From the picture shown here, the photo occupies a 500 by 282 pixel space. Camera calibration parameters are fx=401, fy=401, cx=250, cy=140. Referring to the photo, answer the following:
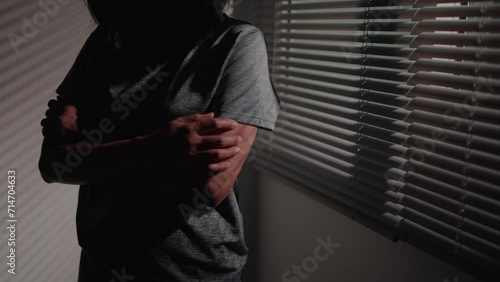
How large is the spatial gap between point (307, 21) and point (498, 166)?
84cm

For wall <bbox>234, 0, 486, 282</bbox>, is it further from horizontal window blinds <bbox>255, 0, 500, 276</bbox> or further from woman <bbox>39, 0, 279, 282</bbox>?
woman <bbox>39, 0, 279, 282</bbox>

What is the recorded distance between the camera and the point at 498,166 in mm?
812

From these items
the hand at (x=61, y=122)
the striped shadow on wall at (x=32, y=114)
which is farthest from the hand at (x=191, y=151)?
the striped shadow on wall at (x=32, y=114)

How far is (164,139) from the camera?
2.53 ft

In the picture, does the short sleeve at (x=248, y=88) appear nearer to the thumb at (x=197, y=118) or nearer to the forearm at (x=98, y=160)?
the thumb at (x=197, y=118)

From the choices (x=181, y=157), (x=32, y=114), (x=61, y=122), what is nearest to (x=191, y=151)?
(x=181, y=157)

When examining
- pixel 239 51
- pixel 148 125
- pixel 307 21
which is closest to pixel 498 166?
pixel 239 51

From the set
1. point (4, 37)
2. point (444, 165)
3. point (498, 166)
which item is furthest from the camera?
point (4, 37)

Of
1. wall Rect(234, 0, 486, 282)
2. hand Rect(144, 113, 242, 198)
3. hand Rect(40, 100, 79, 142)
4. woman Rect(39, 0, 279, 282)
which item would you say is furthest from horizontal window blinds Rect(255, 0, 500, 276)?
hand Rect(40, 100, 79, 142)

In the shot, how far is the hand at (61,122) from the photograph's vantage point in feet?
3.07

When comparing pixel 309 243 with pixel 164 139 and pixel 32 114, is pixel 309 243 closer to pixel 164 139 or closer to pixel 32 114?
pixel 164 139

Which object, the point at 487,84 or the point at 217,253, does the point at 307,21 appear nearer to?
the point at 487,84

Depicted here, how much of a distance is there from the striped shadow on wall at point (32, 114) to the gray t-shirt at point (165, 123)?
68cm

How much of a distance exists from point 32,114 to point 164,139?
3.00 feet
